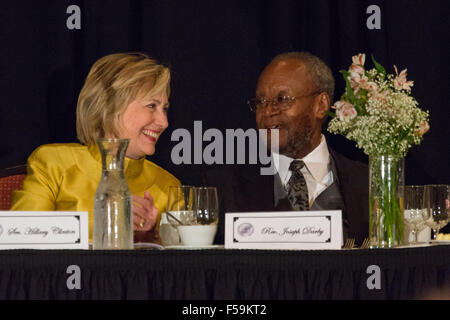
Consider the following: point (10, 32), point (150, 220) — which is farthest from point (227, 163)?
point (10, 32)

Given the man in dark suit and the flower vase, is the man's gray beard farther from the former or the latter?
the flower vase

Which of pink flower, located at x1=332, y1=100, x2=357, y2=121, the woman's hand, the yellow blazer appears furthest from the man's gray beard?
pink flower, located at x1=332, y1=100, x2=357, y2=121

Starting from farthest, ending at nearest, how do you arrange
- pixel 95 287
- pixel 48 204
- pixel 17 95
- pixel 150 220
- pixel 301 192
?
pixel 17 95 → pixel 301 192 → pixel 48 204 → pixel 150 220 → pixel 95 287

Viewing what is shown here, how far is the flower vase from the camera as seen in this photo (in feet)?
5.84

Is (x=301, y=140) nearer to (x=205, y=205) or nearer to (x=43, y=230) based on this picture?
(x=205, y=205)

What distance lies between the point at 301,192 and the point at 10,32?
140cm

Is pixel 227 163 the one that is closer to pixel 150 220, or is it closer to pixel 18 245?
pixel 150 220

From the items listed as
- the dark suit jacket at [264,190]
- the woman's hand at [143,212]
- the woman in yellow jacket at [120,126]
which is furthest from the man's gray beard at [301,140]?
the woman's hand at [143,212]

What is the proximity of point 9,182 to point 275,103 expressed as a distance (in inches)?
46.1

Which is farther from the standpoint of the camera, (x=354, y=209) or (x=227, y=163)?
(x=227, y=163)

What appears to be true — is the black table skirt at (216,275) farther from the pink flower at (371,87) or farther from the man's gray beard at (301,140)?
the man's gray beard at (301,140)

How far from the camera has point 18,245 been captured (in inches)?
64.5

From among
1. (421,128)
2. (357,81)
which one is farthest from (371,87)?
(421,128)

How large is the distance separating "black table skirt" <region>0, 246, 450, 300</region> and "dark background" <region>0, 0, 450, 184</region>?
1698mm
